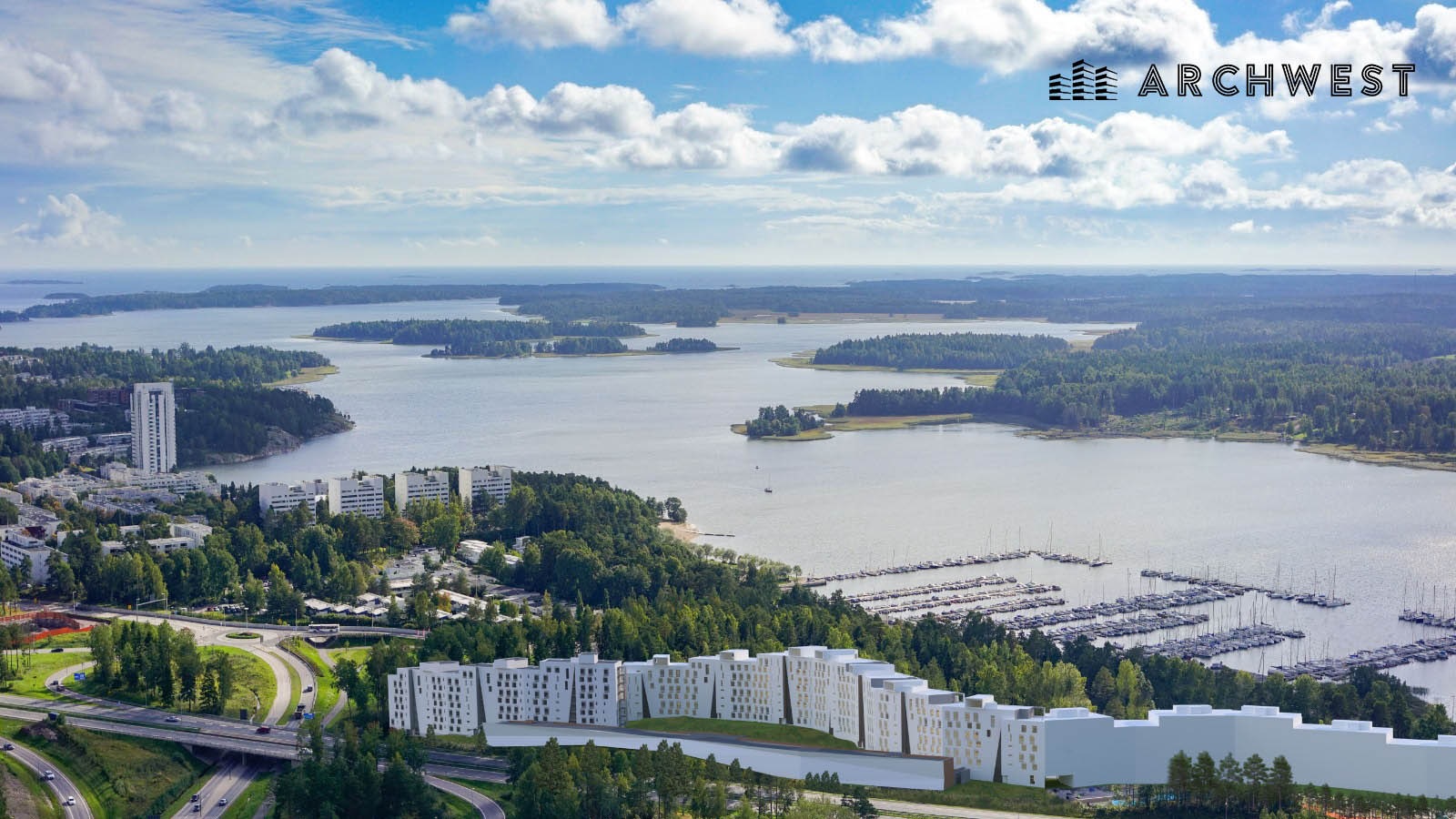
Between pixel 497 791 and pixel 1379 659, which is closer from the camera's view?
pixel 497 791

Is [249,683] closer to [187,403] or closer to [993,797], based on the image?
[993,797]

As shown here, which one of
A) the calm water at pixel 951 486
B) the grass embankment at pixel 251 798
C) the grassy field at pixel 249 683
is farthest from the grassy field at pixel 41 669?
the calm water at pixel 951 486

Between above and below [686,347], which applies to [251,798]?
below

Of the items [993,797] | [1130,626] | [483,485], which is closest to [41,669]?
[483,485]

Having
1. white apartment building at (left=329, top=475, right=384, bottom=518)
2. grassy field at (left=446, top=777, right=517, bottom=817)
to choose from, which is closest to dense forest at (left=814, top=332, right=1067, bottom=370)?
white apartment building at (left=329, top=475, right=384, bottom=518)

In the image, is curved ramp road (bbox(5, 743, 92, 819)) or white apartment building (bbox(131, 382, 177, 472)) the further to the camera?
white apartment building (bbox(131, 382, 177, 472))

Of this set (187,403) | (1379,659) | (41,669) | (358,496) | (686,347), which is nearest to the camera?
(41,669)

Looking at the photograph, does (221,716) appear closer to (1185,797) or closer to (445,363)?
(1185,797)

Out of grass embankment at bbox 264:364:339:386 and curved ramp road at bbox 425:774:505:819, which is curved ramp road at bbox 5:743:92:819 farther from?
grass embankment at bbox 264:364:339:386
